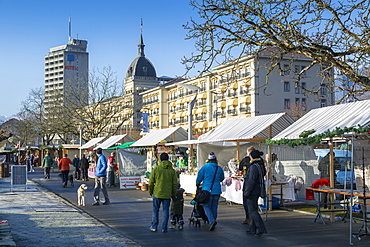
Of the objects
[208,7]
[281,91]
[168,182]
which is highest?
[281,91]

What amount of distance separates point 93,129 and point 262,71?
34.7 metres

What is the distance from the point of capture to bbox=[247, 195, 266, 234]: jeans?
1048cm

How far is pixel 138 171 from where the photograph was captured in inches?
1056

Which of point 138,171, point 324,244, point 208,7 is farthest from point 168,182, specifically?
point 138,171

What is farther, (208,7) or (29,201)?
(29,201)

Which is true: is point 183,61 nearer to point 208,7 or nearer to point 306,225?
point 208,7

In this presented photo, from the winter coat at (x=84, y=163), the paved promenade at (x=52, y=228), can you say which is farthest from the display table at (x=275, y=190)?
the winter coat at (x=84, y=163)

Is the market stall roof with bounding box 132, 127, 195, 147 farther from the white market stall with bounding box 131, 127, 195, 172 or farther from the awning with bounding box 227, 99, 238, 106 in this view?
the awning with bounding box 227, 99, 238, 106

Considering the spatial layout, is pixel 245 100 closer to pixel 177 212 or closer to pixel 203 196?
pixel 177 212

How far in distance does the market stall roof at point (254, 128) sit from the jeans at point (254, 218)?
15.5 ft

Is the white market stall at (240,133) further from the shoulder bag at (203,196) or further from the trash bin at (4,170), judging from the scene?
the trash bin at (4,170)

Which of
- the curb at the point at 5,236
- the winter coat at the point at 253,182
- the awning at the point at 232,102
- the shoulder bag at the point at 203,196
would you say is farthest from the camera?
the awning at the point at 232,102

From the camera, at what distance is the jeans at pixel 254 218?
413 inches

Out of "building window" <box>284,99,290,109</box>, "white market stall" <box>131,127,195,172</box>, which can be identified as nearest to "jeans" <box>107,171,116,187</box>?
"white market stall" <box>131,127,195,172</box>
